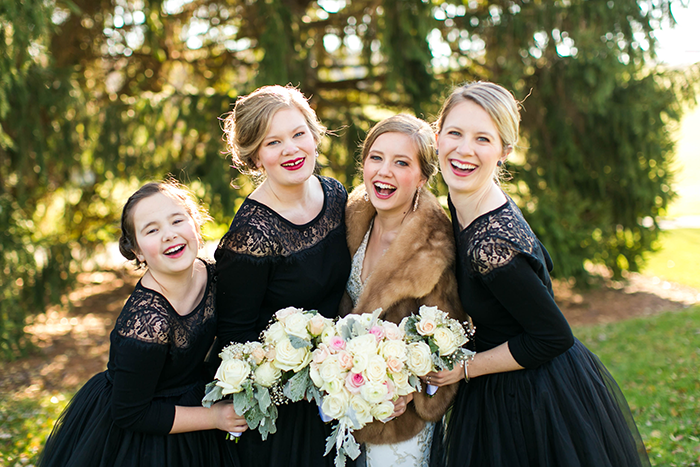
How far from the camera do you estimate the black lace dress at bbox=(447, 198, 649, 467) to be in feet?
7.97

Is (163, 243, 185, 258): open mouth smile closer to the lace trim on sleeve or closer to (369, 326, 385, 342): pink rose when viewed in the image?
(369, 326, 385, 342): pink rose

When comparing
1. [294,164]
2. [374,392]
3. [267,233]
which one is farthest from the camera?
[294,164]

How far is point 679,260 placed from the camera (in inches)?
497

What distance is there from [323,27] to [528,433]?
677cm

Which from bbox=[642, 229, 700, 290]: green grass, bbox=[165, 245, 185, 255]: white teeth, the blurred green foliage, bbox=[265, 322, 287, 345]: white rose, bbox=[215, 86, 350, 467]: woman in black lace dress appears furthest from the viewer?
bbox=[642, 229, 700, 290]: green grass

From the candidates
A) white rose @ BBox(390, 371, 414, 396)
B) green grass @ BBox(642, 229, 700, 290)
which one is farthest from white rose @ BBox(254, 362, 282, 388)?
green grass @ BBox(642, 229, 700, 290)

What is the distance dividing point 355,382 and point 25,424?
4241 millimetres

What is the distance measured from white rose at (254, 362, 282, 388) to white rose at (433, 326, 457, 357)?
0.79 m

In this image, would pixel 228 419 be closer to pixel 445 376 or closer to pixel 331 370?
pixel 331 370

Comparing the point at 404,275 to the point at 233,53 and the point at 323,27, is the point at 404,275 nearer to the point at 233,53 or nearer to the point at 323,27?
the point at 323,27

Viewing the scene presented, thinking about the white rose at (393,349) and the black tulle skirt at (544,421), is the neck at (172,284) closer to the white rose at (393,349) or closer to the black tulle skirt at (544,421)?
the white rose at (393,349)

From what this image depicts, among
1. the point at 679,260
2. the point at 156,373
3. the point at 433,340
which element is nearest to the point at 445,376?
the point at 433,340

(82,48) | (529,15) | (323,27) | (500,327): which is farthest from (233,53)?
(500,327)

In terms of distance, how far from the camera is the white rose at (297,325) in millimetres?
2488
